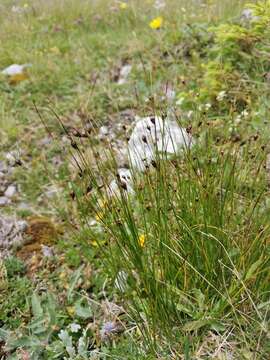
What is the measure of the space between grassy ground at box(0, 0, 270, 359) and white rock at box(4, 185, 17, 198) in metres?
0.06

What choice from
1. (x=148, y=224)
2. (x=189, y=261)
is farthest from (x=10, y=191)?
(x=189, y=261)

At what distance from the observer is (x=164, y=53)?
5098mm

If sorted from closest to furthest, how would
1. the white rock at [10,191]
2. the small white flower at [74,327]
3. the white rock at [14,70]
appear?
the small white flower at [74,327] → the white rock at [10,191] → the white rock at [14,70]

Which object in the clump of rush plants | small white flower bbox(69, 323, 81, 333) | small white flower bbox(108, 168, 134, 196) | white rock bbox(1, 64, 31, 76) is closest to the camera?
small white flower bbox(108, 168, 134, 196)

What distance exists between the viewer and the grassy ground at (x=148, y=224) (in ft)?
6.50

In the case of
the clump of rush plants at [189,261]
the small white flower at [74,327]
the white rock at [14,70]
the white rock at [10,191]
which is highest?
the clump of rush plants at [189,261]

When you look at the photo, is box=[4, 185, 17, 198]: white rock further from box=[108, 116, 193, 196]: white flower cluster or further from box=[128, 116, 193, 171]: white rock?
box=[128, 116, 193, 171]: white rock

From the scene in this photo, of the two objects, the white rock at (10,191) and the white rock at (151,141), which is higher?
the white rock at (151,141)

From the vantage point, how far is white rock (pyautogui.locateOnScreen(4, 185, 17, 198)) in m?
3.60

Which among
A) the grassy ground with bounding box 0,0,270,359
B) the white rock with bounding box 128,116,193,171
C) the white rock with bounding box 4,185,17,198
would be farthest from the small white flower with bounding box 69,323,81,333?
the white rock with bounding box 4,185,17,198

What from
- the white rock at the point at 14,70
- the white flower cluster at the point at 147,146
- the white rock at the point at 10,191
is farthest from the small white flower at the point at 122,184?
the white rock at the point at 14,70

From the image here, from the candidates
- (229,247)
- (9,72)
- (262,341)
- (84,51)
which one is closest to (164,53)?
(84,51)

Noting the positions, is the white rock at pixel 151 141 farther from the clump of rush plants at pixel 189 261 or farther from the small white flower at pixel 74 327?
the small white flower at pixel 74 327

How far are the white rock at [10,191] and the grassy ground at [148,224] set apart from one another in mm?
61
